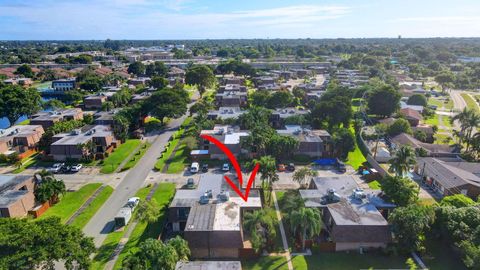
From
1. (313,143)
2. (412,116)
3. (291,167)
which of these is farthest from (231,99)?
(412,116)

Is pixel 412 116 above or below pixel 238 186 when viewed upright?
above

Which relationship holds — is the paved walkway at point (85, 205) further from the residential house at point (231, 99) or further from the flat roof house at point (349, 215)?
the residential house at point (231, 99)

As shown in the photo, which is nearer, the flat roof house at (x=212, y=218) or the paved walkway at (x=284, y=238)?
the paved walkway at (x=284, y=238)

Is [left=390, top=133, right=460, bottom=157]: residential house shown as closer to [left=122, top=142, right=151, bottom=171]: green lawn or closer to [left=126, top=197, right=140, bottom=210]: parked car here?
[left=126, top=197, right=140, bottom=210]: parked car

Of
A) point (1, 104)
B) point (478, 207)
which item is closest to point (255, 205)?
point (478, 207)

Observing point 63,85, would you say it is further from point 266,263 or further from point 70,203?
point 266,263

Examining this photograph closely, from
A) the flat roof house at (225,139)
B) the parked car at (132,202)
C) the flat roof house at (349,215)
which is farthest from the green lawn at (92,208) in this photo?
the flat roof house at (349,215)
